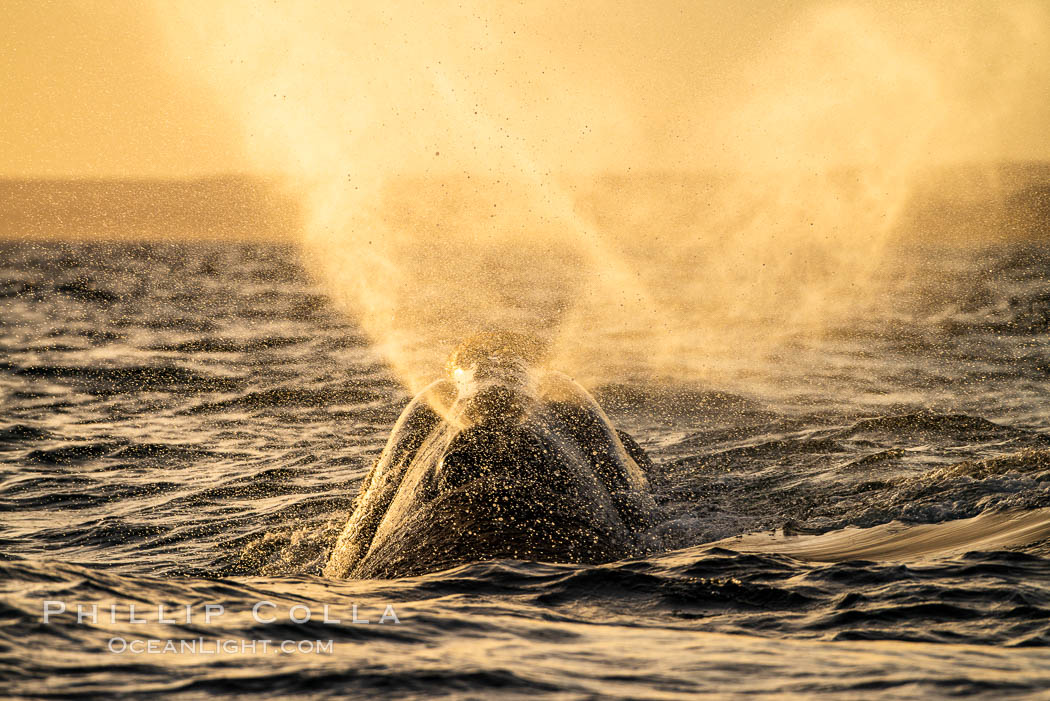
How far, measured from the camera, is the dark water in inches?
181

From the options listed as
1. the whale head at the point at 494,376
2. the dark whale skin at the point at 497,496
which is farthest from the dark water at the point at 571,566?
the whale head at the point at 494,376

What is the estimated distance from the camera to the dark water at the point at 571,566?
15.1 ft

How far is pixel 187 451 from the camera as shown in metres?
14.1

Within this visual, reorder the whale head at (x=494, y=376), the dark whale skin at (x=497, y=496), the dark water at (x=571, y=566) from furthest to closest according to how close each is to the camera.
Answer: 1. the whale head at (x=494, y=376)
2. the dark whale skin at (x=497, y=496)
3. the dark water at (x=571, y=566)

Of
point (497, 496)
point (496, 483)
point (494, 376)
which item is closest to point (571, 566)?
point (497, 496)

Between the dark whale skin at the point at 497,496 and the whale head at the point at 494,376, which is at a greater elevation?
the whale head at the point at 494,376

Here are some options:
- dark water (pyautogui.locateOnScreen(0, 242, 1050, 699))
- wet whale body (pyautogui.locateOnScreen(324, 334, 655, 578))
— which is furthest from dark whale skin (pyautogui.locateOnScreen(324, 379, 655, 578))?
dark water (pyautogui.locateOnScreen(0, 242, 1050, 699))

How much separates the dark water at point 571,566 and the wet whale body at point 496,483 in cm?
46

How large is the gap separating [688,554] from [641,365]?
1395 cm

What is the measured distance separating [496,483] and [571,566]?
3.83ft

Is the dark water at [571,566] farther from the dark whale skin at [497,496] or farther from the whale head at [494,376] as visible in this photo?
the whale head at [494,376]

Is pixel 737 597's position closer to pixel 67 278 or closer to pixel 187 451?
pixel 187 451

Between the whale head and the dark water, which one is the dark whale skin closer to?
the whale head

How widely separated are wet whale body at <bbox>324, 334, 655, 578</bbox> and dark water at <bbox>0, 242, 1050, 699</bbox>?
0.46m
